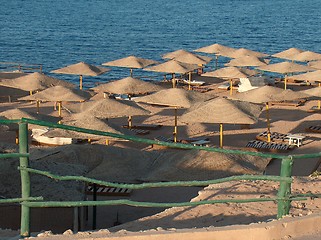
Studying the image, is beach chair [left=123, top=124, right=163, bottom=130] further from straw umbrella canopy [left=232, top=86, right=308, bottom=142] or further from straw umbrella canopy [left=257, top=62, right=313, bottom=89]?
straw umbrella canopy [left=257, top=62, right=313, bottom=89]

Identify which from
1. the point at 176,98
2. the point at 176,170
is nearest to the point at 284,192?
the point at 176,170

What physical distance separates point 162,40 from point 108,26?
21.8 meters

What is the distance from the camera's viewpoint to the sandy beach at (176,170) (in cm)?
598

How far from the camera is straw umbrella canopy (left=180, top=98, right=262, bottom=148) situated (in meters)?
18.6

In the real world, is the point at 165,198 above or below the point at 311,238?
below

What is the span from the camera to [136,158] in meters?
15.4

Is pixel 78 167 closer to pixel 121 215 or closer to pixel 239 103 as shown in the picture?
pixel 121 215

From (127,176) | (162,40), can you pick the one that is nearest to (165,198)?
(127,176)

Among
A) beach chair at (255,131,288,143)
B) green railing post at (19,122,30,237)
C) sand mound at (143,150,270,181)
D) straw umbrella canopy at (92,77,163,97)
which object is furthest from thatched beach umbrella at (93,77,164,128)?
green railing post at (19,122,30,237)

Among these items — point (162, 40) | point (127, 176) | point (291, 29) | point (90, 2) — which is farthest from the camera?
point (90, 2)

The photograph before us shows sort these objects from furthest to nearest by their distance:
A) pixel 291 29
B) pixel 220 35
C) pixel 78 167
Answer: pixel 291 29 < pixel 220 35 < pixel 78 167

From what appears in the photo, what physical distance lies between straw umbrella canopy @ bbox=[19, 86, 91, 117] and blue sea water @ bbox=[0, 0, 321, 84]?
25498 millimetres

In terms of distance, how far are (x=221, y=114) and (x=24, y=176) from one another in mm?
14455

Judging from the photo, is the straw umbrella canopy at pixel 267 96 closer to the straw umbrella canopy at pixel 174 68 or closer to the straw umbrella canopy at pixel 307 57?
the straw umbrella canopy at pixel 174 68
